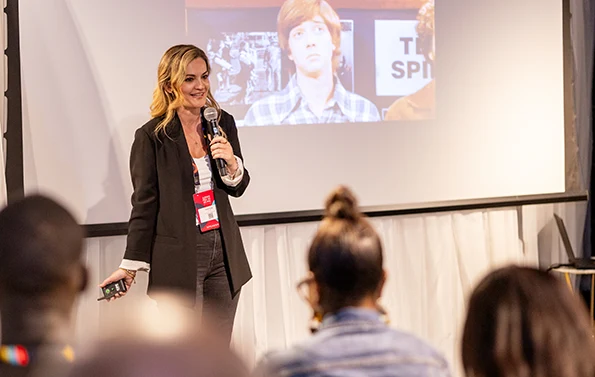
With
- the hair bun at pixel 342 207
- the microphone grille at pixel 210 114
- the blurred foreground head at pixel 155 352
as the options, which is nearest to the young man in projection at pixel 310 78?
the microphone grille at pixel 210 114

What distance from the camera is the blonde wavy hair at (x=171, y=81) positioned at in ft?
10.0

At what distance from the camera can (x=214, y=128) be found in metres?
3.01

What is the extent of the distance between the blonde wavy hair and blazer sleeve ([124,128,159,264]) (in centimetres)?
8

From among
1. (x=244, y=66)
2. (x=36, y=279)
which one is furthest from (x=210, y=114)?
(x=36, y=279)

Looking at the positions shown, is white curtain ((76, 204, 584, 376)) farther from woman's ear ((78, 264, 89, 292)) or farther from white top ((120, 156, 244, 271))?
woman's ear ((78, 264, 89, 292))

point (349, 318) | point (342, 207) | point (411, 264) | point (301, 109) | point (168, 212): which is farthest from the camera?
point (411, 264)

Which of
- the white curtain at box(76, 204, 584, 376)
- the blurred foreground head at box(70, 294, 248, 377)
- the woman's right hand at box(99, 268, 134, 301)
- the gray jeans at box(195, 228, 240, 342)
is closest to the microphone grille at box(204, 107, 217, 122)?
the gray jeans at box(195, 228, 240, 342)

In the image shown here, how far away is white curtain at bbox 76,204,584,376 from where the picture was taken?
4000 mm

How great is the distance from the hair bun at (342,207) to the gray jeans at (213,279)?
1294 mm

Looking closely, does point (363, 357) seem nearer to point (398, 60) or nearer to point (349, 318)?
point (349, 318)

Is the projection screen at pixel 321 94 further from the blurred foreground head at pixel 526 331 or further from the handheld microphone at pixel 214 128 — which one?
the blurred foreground head at pixel 526 331

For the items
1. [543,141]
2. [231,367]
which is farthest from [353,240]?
[543,141]

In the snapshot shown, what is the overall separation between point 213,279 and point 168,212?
0.30m

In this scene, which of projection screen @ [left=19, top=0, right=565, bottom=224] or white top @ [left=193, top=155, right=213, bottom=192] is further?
projection screen @ [left=19, top=0, right=565, bottom=224]
